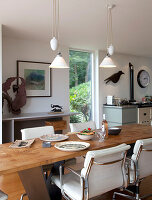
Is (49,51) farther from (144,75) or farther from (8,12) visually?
(144,75)

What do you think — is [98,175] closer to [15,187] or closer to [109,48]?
[15,187]

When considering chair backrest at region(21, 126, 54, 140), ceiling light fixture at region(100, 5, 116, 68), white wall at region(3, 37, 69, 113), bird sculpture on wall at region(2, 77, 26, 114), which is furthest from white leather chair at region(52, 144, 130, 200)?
white wall at region(3, 37, 69, 113)

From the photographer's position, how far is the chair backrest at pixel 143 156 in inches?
75.9

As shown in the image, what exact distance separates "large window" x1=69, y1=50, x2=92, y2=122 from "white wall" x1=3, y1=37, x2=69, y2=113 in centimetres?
27

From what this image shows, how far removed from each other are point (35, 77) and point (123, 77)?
113 inches

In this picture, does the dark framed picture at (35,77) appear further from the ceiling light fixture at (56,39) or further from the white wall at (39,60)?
the ceiling light fixture at (56,39)

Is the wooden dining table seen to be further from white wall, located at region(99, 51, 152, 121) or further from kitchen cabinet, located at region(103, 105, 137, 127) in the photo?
white wall, located at region(99, 51, 152, 121)

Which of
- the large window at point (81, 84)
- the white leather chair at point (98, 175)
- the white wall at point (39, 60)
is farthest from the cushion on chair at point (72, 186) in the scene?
the large window at point (81, 84)

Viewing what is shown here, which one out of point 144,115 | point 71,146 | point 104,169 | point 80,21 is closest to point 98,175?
point 104,169

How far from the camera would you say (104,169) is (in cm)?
166

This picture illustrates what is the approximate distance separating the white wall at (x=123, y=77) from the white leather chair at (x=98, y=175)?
3.95 meters

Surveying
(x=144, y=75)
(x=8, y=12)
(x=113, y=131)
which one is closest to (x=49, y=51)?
(x=8, y=12)

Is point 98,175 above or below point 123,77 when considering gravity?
below

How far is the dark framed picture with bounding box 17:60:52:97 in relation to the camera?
4.38m
